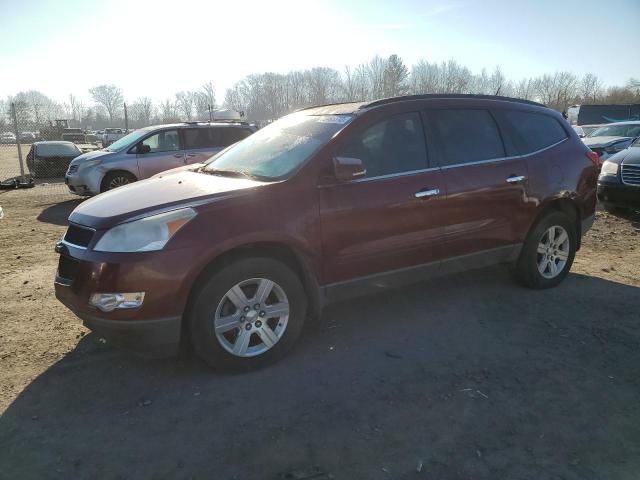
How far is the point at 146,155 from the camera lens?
408 inches

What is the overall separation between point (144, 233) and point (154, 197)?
46cm

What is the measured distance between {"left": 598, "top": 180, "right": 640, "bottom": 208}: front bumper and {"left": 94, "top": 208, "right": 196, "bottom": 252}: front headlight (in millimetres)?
8103

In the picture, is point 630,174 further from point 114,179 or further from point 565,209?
point 114,179

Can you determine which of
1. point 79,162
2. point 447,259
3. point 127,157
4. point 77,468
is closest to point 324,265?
point 447,259

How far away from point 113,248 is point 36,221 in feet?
22.8

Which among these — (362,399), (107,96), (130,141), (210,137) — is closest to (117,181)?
(130,141)

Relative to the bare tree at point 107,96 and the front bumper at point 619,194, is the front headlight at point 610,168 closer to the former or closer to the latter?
the front bumper at point 619,194

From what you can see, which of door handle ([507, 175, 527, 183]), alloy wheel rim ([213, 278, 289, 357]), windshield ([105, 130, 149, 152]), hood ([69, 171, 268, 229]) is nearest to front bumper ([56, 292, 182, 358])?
alloy wheel rim ([213, 278, 289, 357])

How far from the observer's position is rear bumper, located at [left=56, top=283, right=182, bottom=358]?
2986 millimetres

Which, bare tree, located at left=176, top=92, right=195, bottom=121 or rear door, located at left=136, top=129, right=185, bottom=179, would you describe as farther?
bare tree, located at left=176, top=92, right=195, bottom=121

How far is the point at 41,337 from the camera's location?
12.8 ft

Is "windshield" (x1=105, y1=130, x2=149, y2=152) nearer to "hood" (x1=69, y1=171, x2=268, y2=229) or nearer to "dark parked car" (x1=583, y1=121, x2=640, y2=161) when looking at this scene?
"hood" (x1=69, y1=171, x2=268, y2=229)

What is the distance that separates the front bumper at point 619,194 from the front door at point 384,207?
6084 millimetres

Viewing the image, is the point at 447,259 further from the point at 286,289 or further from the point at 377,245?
the point at 286,289
